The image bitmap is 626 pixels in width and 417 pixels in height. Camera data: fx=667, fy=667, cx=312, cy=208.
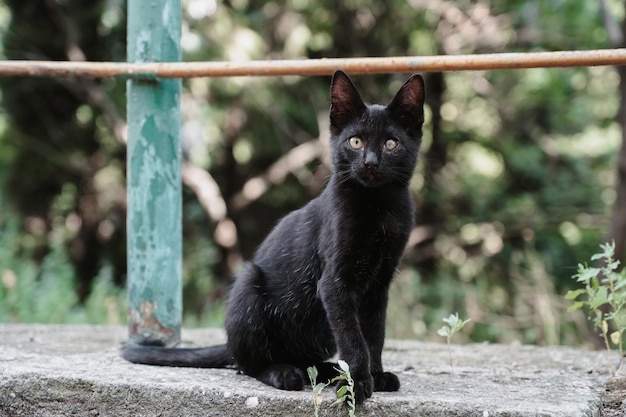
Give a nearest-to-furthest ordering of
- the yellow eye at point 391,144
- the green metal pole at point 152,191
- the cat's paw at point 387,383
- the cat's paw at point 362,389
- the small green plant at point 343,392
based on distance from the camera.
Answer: the small green plant at point 343,392 < the cat's paw at point 362,389 < the cat's paw at point 387,383 < the yellow eye at point 391,144 < the green metal pole at point 152,191

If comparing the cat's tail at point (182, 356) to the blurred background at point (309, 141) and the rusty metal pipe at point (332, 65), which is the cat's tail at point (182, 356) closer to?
the rusty metal pipe at point (332, 65)

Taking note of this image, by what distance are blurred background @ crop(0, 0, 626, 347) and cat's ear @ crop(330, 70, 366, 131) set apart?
171 inches

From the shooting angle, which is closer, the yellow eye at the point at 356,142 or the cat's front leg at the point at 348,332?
the cat's front leg at the point at 348,332

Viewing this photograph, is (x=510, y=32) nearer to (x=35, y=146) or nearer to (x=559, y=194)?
(x=559, y=194)

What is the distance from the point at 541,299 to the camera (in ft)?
17.0

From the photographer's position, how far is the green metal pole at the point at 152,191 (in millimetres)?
2750

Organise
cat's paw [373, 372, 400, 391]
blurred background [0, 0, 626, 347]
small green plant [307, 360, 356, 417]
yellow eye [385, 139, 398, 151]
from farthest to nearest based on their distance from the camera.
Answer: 1. blurred background [0, 0, 626, 347]
2. yellow eye [385, 139, 398, 151]
3. cat's paw [373, 372, 400, 391]
4. small green plant [307, 360, 356, 417]

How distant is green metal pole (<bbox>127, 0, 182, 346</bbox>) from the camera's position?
275 cm

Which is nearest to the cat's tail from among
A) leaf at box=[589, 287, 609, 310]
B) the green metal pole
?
the green metal pole

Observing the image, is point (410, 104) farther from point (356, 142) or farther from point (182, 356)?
point (182, 356)

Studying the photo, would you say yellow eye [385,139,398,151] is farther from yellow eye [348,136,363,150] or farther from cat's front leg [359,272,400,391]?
cat's front leg [359,272,400,391]

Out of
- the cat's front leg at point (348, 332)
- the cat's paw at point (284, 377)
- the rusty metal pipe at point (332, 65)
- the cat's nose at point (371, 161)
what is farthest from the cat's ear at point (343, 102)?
the cat's paw at point (284, 377)

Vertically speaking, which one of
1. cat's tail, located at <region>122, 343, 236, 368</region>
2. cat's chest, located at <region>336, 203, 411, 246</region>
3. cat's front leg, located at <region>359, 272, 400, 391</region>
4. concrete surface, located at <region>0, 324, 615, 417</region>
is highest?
cat's chest, located at <region>336, 203, 411, 246</region>

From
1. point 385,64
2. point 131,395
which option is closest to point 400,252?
point 385,64
